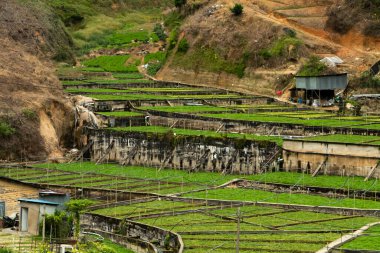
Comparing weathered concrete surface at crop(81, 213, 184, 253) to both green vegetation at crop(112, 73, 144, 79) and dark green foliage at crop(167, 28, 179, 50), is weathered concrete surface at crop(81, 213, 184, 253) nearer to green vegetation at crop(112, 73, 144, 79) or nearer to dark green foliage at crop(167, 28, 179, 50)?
green vegetation at crop(112, 73, 144, 79)

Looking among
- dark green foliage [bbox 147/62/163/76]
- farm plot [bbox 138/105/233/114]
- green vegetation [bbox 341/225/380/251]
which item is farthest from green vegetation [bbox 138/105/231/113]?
green vegetation [bbox 341/225/380/251]

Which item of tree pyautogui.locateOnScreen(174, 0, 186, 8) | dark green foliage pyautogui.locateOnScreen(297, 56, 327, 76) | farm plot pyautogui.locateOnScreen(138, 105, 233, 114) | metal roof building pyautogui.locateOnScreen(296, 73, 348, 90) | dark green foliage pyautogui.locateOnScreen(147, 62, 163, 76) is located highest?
tree pyautogui.locateOnScreen(174, 0, 186, 8)

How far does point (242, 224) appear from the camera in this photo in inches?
2018

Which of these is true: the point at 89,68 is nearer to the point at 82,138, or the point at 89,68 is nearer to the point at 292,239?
the point at 82,138

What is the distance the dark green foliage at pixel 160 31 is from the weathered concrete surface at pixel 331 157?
52.1 m

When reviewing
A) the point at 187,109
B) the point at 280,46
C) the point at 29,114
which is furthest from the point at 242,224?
the point at 280,46

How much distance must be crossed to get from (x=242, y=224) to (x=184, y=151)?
65.1ft

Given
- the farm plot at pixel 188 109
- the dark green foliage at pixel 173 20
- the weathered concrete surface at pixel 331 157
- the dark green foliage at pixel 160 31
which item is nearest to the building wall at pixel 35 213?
the weathered concrete surface at pixel 331 157

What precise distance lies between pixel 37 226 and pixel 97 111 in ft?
98.6

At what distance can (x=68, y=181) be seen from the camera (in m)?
65.9

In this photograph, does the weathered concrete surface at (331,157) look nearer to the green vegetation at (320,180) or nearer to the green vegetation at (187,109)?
the green vegetation at (320,180)

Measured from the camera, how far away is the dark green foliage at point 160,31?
11616 centimetres

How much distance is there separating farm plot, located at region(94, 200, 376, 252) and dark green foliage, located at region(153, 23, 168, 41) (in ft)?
192

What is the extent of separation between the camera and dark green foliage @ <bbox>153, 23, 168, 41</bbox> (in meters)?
116
